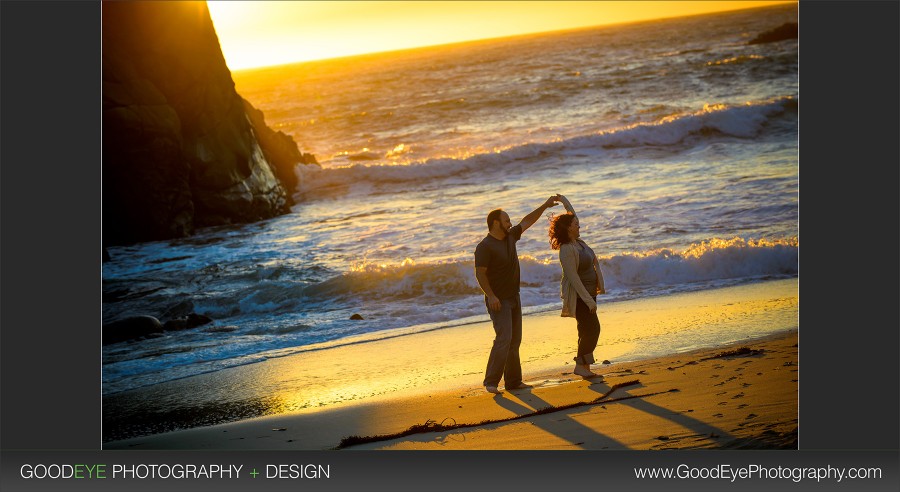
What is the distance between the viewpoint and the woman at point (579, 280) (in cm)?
573

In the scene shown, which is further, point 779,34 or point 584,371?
point 779,34

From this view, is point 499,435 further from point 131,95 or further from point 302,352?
point 131,95

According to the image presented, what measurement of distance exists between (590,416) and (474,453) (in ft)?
2.42

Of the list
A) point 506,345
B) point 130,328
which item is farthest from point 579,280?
point 130,328

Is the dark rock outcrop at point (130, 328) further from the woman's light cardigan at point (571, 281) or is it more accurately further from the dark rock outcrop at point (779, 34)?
the dark rock outcrop at point (779, 34)

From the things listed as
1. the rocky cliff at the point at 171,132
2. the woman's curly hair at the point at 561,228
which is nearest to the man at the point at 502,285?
the woman's curly hair at the point at 561,228

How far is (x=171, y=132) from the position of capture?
11.7m

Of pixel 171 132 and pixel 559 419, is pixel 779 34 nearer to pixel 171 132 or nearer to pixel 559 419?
pixel 559 419

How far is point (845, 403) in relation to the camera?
18.7ft

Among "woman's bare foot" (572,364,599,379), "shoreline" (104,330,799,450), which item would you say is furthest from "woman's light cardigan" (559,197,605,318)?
"shoreline" (104,330,799,450)

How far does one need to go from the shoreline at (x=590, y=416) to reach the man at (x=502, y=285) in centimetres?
16

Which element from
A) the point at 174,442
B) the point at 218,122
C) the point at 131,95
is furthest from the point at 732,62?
the point at 174,442

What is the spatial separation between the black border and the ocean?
78 cm

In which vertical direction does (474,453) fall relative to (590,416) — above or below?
below
